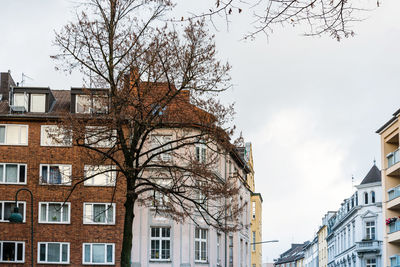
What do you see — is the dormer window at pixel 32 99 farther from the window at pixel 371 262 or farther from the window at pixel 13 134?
the window at pixel 371 262

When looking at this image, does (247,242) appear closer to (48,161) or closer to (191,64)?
(48,161)

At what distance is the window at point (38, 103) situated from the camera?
4666cm

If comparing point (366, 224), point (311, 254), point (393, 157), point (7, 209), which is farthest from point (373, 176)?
point (311, 254)

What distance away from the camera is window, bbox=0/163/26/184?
44.7m

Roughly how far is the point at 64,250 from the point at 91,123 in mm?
19225

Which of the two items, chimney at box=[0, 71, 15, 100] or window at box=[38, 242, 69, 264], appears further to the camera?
chimney at box=[0, 71, 15, 100]

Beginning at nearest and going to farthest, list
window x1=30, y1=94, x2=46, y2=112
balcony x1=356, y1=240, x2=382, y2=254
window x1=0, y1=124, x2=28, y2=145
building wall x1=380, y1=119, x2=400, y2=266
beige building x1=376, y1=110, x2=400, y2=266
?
window x1=0, y1=124, x2=28, y2=145 → window x1=30, y1=94, x2=46, y2=112 → beige building x1=376, y1=110, x2=400, y2=266 → building wall x1=380, y1=119, x2=400, y2=266 → balcony x1=356, y1=240, x2=382, y2=254

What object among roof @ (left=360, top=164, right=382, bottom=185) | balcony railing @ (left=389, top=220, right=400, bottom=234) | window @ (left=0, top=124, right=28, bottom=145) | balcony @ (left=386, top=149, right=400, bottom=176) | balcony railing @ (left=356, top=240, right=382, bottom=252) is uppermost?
roof @ (left=360, top=164, right=382, bottom=185)

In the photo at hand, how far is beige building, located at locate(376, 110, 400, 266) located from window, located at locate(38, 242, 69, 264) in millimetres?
22337

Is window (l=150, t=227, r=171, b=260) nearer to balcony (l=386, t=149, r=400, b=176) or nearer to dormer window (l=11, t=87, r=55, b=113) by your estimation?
dormer window (l=11, t=87, r=55, b=113)

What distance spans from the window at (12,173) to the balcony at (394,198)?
25.3 metres

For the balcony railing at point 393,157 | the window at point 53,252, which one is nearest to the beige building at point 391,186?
the balcony railing at point 393,157

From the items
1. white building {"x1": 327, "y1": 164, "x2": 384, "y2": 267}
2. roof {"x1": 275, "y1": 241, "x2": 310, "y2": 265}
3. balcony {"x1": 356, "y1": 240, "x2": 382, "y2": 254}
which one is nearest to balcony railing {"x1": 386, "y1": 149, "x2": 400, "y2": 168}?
white building {"x1": 327, "y1": 164, "x2": 384, "y2": 267}

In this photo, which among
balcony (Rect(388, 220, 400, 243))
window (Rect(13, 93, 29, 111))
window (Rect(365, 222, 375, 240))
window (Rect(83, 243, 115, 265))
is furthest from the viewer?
window (Rect(365, 222, 375, 240))
